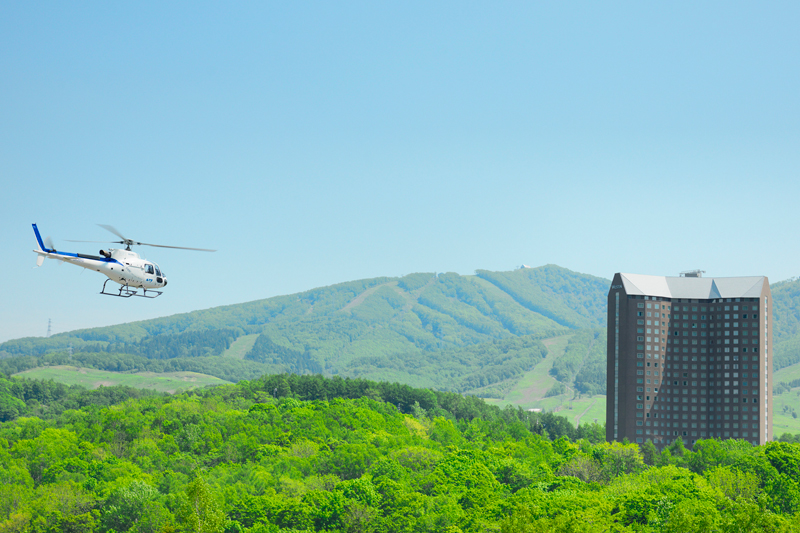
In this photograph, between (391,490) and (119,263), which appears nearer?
(119,263)

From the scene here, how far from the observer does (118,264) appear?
86.1m

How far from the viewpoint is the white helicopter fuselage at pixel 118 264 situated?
85.2 metres

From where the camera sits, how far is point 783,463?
165 meters

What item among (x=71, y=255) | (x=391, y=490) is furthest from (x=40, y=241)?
(x=391, y=490)

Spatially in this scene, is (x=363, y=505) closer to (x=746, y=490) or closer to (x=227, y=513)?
(x=227, y=513)

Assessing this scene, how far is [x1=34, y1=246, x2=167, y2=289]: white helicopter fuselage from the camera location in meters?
85.2

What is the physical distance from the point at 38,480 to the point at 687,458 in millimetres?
148791

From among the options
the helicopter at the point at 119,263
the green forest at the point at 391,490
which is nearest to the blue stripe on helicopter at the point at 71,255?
the helicopter at the point at 119,263

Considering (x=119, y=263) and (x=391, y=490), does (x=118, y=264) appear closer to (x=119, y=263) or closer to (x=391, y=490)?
(x=119, y=263)

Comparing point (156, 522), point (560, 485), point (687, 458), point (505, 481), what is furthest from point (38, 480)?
point (687, 458)

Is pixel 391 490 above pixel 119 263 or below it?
below

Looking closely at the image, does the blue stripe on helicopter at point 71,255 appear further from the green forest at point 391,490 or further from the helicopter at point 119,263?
the green forest at point 391,490

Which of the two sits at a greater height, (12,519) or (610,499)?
(610,499)

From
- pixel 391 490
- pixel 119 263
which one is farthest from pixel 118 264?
pixel 391 490
